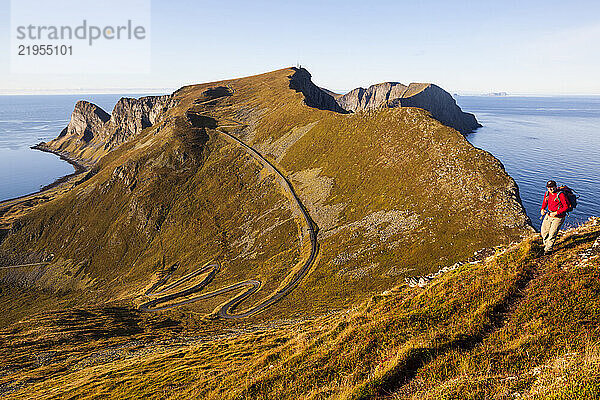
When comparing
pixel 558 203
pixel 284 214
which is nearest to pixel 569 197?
pixel 558 203

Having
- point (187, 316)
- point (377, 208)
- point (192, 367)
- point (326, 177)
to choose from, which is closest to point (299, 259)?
point (377, 208)

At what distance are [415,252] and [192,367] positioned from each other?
53.2 metres

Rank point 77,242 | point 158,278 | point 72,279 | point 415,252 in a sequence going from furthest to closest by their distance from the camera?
point 77,242 → point 72,279 → point 158,278 → point 415,252

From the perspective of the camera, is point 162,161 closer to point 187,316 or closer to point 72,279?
point 72,279

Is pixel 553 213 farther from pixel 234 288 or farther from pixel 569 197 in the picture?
pixel 234 288

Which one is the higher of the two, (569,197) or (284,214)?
(569,197)

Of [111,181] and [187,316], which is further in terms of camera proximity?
[111,181]

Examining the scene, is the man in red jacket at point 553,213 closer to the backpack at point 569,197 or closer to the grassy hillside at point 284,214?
the backpack at point 569,197

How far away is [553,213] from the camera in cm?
1947

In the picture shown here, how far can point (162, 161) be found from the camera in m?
178

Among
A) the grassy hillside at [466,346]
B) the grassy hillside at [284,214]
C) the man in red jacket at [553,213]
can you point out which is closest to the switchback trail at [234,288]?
the grassy hillside at [284,214]

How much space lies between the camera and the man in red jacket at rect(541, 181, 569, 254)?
62.6 ft

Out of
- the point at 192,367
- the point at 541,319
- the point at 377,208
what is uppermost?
the point at 541,319

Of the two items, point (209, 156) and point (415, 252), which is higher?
point (209, 156)
